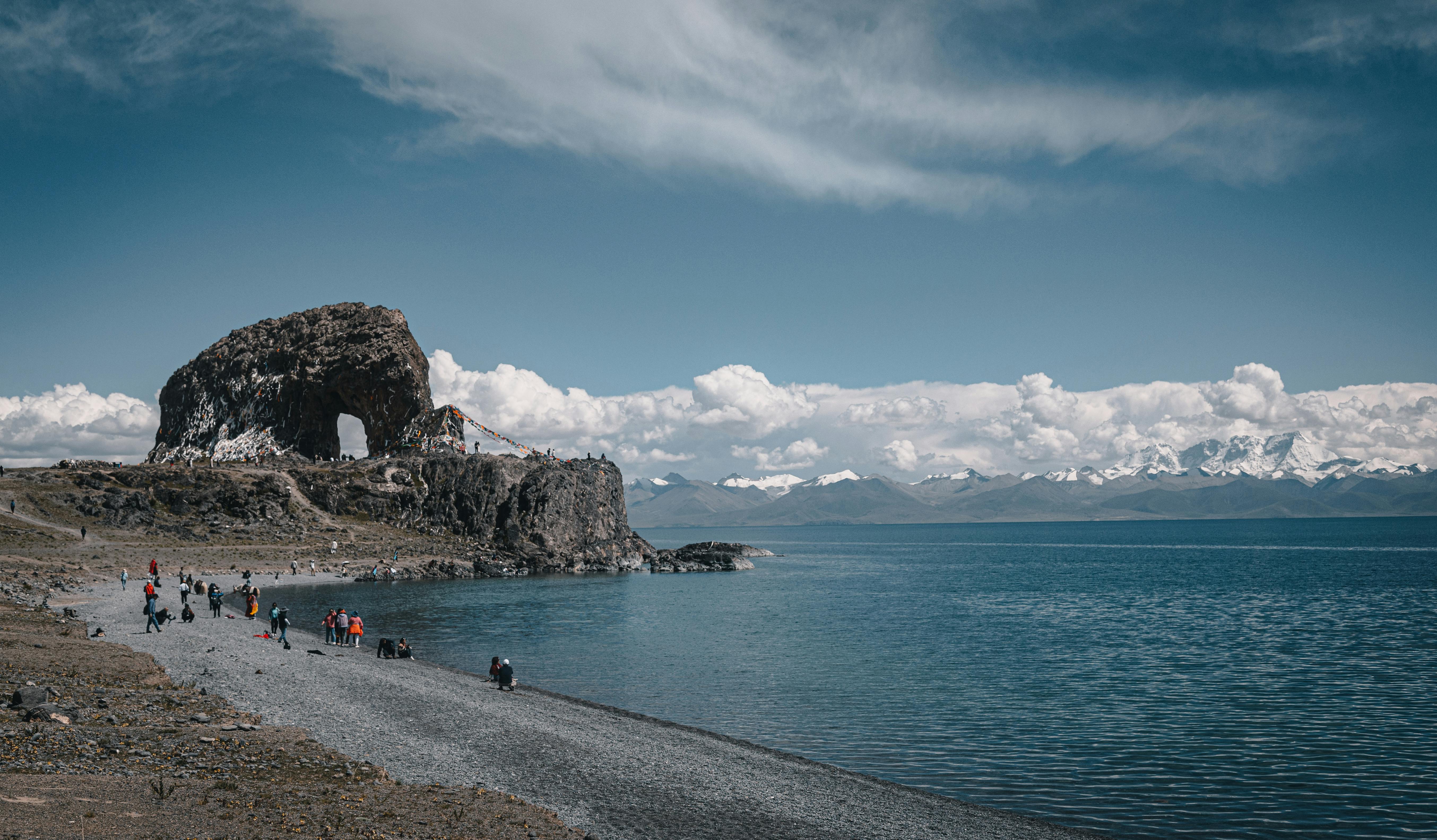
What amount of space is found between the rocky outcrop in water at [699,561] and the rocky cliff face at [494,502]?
4.43m

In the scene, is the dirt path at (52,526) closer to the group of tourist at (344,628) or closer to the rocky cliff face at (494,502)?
the rocky cliff face at (494,502)

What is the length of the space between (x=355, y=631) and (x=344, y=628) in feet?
4.18

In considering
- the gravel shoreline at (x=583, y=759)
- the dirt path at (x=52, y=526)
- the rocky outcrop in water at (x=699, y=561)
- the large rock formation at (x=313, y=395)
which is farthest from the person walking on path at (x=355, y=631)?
the large rock formation at (x=313, y=395)

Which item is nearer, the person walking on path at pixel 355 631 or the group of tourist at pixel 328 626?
the group of tourist at pixel 328 626

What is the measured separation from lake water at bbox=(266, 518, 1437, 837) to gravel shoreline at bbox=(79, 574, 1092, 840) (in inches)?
98.0

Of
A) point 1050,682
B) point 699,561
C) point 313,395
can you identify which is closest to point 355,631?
point 1050,682

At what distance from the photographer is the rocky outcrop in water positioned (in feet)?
469

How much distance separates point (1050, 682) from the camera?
128ft

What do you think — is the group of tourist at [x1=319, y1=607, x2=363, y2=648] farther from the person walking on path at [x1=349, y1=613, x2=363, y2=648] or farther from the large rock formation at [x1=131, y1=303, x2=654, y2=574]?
the large rock formation at [x1=131, y1=303, x2=654, y2=574]

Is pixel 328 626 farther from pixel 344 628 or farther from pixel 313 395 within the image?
pixel 313 395

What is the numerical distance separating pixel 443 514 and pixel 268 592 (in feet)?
190

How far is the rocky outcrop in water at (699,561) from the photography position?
143m

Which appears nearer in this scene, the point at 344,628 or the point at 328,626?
the point at 344,628

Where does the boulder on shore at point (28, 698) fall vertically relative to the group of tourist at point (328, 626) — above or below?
above
